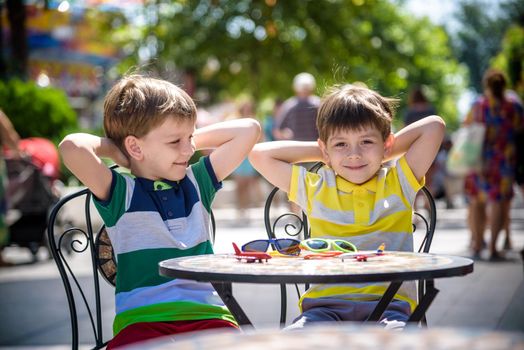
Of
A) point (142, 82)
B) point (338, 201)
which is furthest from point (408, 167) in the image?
point (142, 82)

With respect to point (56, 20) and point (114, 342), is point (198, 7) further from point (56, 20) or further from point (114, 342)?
point (114, 342)

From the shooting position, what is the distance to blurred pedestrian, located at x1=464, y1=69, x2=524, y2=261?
9039 mm

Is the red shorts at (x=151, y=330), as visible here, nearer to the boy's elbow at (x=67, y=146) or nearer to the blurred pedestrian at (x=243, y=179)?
the boy's elbow at (x=67, y=146)

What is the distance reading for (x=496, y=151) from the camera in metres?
9.17

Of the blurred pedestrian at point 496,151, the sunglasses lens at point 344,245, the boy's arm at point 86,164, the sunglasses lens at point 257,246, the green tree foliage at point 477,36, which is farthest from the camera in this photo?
the green tree foliage at point 477,36

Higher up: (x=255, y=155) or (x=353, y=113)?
(x=353, y=113)

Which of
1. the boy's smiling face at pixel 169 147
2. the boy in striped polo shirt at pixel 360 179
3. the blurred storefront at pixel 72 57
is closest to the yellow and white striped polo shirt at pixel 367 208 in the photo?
the boy in striped polo shirt at pixel 360 179

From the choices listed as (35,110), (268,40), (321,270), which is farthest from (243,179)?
(321,270)

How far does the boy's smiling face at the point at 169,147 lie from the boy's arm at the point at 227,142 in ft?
0.62

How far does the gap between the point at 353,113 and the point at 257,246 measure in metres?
0.75

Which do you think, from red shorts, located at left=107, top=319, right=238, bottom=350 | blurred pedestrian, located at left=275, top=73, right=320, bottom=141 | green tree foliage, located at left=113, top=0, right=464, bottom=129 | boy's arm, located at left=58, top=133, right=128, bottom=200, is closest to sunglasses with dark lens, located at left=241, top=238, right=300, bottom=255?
red shorts, located at left=107, top=319, right=238, bottom=350

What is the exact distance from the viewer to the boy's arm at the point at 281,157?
3549 mm

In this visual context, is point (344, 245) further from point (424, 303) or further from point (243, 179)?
point (243, 179)

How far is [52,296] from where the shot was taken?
751 cm
